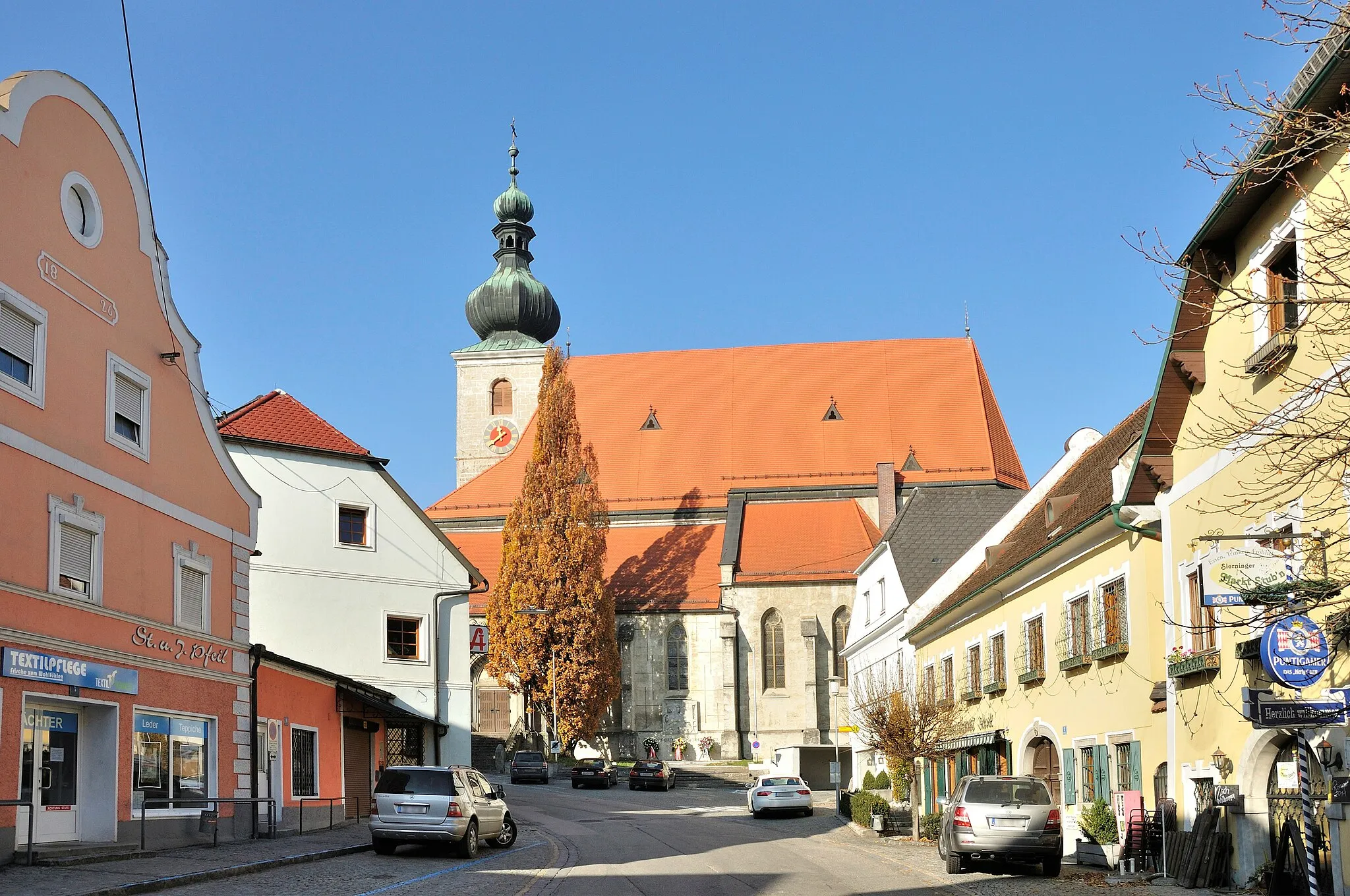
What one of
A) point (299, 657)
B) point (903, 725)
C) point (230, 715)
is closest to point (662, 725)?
point (299, 657)

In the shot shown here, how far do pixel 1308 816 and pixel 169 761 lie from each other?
51.4 feet

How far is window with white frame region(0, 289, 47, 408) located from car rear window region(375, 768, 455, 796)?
24.6 ft

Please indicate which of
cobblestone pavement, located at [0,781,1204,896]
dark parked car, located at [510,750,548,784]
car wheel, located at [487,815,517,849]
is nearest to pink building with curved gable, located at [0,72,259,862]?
cobblestone pavement, located at [0,781,1204,896]

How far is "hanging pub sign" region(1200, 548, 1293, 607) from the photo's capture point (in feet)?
A: 45.3

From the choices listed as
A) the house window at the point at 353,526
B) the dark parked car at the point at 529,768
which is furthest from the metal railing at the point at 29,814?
the dark parked car at the point at 529,768

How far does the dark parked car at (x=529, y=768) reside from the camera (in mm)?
49406

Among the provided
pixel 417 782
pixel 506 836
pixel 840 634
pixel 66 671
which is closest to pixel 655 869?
pixel 417 782

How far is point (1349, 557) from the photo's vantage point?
11.9m

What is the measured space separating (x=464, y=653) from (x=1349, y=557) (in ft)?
87.0

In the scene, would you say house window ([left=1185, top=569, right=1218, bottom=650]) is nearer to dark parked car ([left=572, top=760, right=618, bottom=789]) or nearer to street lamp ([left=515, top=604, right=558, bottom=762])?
dark parked car ([left=572, top=760, right=618, bottom=789])

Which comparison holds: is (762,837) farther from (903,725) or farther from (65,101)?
(65,101)

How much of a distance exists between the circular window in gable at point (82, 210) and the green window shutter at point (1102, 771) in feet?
53.5

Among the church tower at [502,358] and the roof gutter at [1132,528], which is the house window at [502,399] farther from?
the roof gutter at [1132,528]

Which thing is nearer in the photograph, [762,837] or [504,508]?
[762,837]
